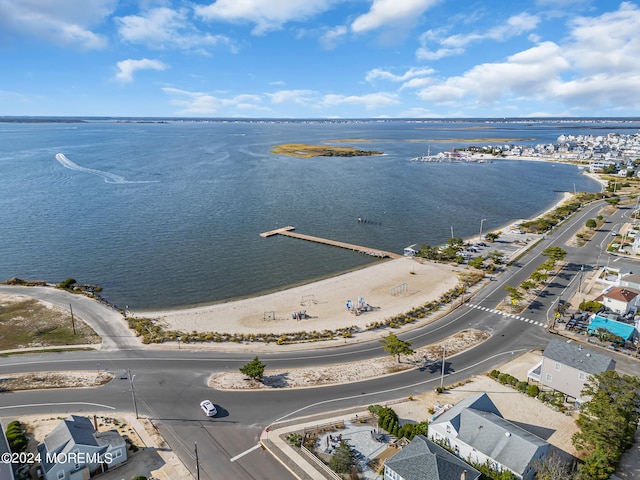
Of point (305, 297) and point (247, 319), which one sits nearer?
point (247, 319)

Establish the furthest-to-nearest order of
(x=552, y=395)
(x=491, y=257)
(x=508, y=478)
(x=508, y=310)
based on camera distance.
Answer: (x=491, y=257)
(x=508, y=310)
(x=552, y=395)
(x=508, y=478)

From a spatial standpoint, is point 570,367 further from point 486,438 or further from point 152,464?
point 152,464

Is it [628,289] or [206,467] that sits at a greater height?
[628,289]

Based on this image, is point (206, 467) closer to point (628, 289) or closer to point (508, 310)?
point (508, 310)

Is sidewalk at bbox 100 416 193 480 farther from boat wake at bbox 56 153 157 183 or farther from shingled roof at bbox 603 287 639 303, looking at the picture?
boat wake at bbox 56 153 157 183

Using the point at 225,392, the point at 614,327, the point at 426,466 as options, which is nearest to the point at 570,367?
the point at 614,327

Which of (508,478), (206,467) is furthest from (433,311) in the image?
(206,467)
